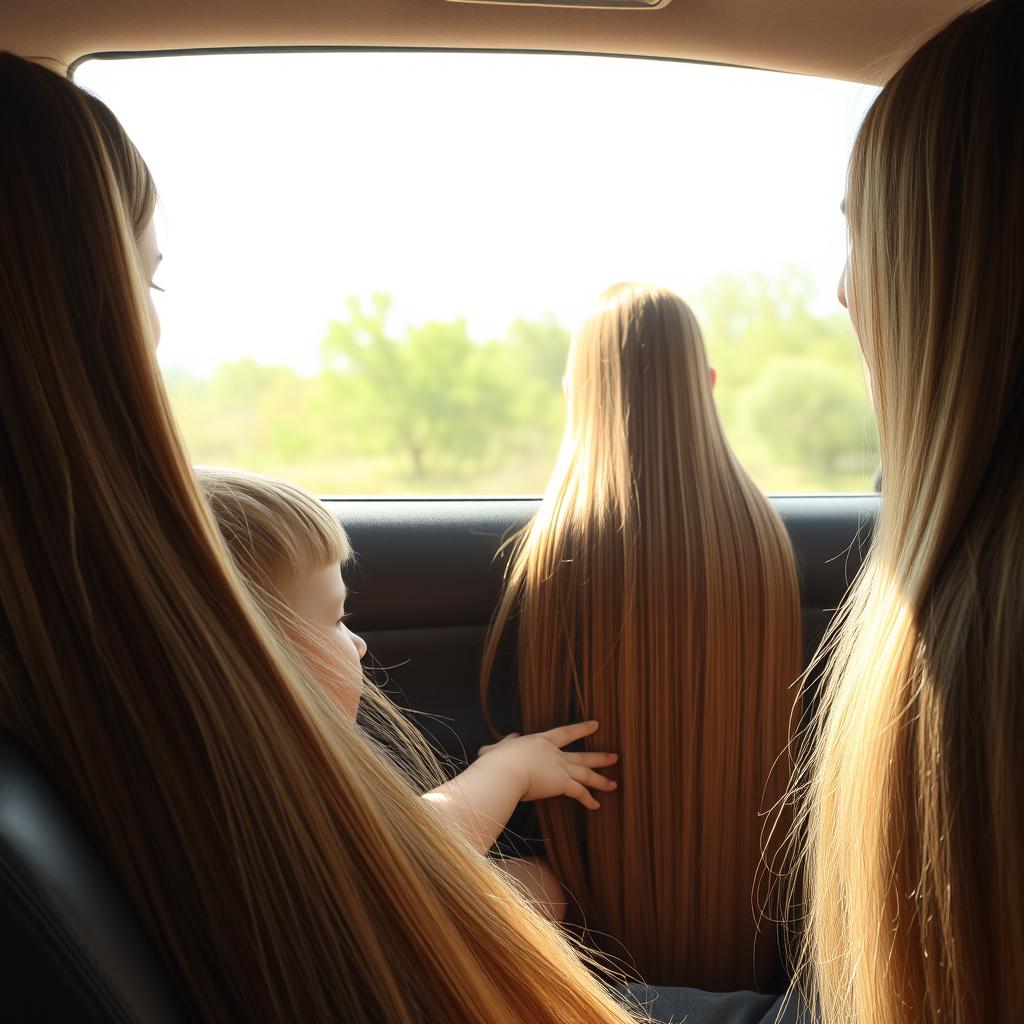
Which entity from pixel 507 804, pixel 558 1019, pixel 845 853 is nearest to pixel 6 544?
pixel 558 1019

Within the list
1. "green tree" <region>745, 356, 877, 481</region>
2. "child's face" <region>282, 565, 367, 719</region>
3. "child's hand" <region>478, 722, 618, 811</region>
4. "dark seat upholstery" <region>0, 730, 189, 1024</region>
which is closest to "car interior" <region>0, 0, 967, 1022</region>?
"dark seat upholstery" <region>0, 730, 189, 1024</region>

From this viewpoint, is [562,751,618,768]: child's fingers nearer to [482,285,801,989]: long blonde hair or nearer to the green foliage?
[482,285,801,989]: long blonde hair

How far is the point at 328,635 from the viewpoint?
4.26 ft

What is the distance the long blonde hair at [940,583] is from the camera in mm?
733

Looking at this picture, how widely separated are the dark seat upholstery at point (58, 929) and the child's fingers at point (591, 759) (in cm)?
100

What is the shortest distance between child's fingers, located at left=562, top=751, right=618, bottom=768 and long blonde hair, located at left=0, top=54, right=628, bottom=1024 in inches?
32.2

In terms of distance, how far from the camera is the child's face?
120 cm

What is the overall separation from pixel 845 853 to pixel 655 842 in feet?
2.55

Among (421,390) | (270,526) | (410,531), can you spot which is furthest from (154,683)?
(421,390)

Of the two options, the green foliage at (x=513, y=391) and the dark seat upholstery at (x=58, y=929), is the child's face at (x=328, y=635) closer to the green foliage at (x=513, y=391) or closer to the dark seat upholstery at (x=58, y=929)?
the dark seat upholstery at (x=58, y=929)

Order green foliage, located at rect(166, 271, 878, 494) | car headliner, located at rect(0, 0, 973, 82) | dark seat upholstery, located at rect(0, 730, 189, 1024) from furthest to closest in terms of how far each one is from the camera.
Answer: green foliage, located at rect(166, 271, 878, 494)
car headliner, located at rect(0, 0, 973, 82)
dark seat upholstery, located at rect(0, 730, 189, 1024)

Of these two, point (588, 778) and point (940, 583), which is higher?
point (940, 583)

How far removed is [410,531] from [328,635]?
2.49 feet

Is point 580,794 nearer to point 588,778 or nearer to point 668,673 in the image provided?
point 588,778
